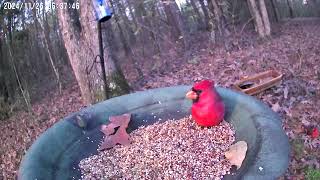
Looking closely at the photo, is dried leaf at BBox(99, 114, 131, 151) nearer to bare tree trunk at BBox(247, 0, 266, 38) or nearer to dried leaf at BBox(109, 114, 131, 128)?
dried leaf at BBox(109, 114, 131, 128)

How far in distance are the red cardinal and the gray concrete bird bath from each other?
0.35 feet

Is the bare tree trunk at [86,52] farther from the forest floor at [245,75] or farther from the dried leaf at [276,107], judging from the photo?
the dried leaf at [276,107]

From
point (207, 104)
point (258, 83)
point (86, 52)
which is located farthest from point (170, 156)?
point (258, 83)

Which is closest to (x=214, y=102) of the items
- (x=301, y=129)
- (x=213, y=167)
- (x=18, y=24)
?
(x=213, y=167)

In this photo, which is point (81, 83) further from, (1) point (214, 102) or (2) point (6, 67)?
(2) point (6, 67)

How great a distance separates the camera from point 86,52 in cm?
497

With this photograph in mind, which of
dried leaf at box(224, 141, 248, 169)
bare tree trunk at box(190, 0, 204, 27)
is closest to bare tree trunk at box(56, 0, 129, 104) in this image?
dried leaf at box(224, 141, 248, 169)

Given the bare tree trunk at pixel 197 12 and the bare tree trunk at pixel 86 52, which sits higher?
the bare tree trunk at pixel 86 52

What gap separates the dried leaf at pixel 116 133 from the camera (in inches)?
83.7

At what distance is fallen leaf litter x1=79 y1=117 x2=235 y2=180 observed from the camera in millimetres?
1789

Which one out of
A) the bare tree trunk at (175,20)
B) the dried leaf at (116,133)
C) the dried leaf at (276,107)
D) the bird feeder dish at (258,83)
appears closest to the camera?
the dried leaf at (116,133)

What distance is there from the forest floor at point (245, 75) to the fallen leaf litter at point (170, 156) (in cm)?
203

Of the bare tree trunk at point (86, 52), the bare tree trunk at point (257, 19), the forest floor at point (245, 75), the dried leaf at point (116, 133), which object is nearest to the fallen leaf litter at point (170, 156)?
the dried leaf at point (116, 133)

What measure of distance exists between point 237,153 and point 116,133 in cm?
74
